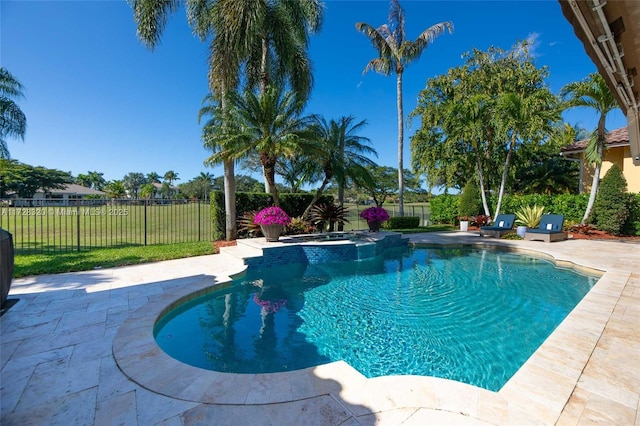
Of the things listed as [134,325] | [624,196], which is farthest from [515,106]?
[134,325]

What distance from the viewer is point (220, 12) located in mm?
10953

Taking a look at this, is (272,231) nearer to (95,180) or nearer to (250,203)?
(250,203)

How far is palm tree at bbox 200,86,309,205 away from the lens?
10.7 meters

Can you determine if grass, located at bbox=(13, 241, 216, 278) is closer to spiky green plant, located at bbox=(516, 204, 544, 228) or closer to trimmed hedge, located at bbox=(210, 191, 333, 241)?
trimmed hedge, located at bbox=(210, 191, 333, 241)

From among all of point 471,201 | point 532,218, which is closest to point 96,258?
point 532,218

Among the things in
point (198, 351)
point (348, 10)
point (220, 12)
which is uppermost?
point (348, 10)

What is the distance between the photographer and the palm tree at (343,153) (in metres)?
13.5

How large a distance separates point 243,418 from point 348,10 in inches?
729

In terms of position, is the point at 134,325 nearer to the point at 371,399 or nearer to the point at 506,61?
the point at 371,399

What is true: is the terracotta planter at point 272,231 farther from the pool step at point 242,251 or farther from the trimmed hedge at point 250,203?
the trimmed hedge at point 250,203

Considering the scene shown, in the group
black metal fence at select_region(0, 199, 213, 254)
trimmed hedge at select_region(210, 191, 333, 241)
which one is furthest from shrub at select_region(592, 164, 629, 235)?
black metal fence at select_region(0, 199, 213, 254)

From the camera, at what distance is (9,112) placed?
1028 cm

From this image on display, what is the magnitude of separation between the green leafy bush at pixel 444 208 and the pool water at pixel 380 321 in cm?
1266

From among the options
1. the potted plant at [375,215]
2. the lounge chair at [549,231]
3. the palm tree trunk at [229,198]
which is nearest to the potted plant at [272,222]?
the palm tree trunk at [229,198]
